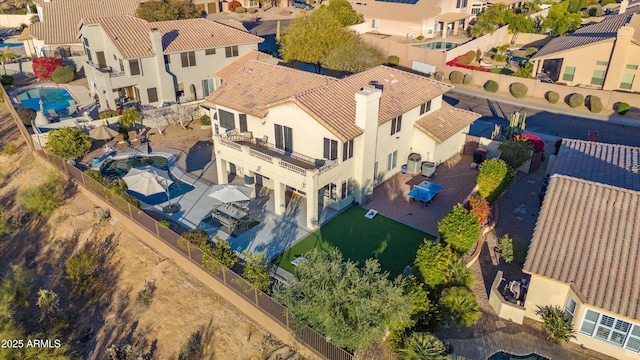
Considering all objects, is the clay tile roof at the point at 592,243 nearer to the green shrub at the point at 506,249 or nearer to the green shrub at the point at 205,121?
the green shrub at the point at 506,249

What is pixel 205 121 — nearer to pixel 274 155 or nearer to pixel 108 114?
pixel 108 114

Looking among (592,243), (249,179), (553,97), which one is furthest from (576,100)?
(249,179)

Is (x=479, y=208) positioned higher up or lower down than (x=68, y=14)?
lower down

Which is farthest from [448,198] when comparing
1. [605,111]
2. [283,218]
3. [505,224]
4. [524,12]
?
[524,12]

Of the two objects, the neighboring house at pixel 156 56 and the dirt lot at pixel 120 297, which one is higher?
the neighboring house at pixel 156 56

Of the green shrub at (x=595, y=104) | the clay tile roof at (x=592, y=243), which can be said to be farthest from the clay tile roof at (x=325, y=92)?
the green shrub at (x=595, y=104)

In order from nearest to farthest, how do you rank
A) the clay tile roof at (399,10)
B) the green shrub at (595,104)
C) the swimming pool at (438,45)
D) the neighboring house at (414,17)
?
the green shrub at (595,104), the swimming pool at (438,45), the clay tile roof at (399,10), the neighboring house at (414,17)

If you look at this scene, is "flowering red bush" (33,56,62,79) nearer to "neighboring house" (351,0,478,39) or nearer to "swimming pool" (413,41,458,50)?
"neighboring house" (351,0,478,39)
